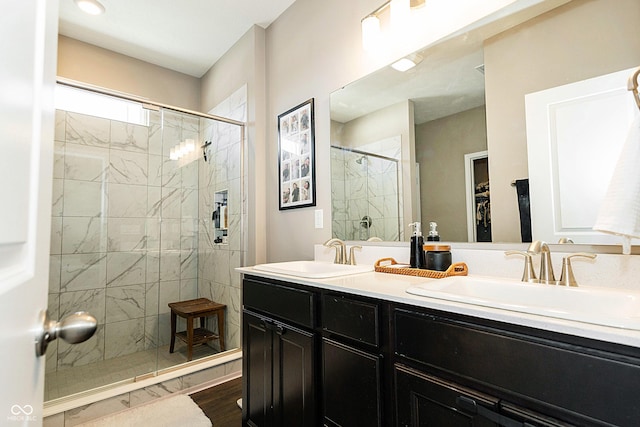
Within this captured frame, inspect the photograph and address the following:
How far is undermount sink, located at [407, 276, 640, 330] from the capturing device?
68 cm

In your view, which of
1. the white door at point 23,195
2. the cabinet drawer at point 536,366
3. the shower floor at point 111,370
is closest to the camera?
the white door at point 23,195

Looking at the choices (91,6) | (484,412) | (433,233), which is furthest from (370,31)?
(91,6)

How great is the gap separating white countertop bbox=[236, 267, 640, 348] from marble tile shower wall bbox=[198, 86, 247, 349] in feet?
4.25

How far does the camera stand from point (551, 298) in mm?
970

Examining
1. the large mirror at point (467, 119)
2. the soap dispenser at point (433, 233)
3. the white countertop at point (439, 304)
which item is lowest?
the white countertop at point (439, 304)

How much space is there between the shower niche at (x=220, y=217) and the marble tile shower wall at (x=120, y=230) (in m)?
0.18

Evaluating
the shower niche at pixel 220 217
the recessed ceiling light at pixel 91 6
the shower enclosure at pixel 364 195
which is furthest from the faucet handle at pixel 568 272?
the recessed ceiling light at pixel 91 6

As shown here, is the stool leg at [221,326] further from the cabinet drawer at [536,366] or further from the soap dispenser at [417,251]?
the cabinet drawer at [536,366]

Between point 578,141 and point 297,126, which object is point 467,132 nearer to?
point 578,141

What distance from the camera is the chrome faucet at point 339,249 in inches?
72.1

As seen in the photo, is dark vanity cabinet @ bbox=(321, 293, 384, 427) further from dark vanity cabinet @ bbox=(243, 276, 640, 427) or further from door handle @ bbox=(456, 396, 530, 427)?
door handle @ bbox=(456, 396, 530, 427)

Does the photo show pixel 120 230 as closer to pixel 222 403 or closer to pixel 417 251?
pixel 222 403

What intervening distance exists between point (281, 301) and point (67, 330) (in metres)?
1.01

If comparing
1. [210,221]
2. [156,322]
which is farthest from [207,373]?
[210,221]
